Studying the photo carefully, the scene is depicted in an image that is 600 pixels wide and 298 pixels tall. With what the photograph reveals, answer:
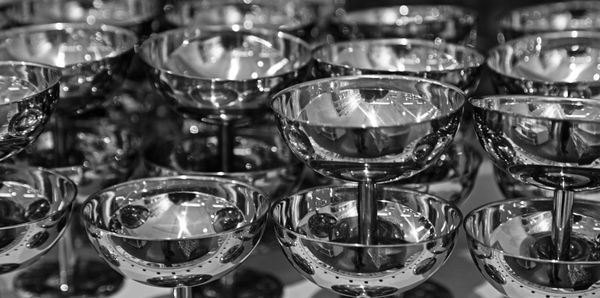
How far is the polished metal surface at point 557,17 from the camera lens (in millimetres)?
1192

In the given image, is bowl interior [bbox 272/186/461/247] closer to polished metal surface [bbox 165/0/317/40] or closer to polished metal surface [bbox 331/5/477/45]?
polished metal surface [bbox 331/5/477/45]

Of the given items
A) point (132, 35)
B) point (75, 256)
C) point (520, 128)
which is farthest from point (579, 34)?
point (75, 256)

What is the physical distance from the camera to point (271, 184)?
0.92 metres

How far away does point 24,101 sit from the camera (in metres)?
0.77

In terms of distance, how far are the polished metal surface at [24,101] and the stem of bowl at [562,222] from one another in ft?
1.36

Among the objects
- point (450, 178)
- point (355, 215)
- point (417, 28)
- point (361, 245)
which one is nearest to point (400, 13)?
point (417, 28)

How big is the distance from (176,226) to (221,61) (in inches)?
10.2

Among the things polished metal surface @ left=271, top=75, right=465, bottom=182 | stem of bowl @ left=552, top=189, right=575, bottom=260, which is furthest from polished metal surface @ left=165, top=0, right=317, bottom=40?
stem of bowl @ left=552, top=189, right=575, bottom=260

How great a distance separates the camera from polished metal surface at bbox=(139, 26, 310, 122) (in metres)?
0.88

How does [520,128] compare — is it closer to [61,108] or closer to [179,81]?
[179,81]

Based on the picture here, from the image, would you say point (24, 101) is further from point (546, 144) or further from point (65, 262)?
point (546, 144)

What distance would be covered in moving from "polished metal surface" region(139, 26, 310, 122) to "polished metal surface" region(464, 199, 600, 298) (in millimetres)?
227

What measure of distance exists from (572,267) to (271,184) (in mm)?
315

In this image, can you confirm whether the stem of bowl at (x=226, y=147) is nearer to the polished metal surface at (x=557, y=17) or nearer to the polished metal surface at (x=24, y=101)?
the polished metal surface at (x=24, y=101)
